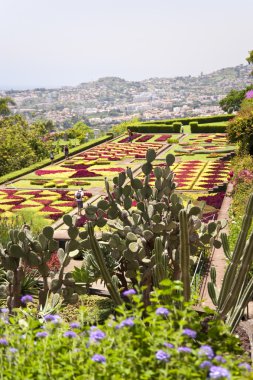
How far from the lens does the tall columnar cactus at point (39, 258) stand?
28.4ft

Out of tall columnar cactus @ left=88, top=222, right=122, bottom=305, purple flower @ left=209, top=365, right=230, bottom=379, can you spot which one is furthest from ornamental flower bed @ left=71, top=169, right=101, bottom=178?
purple flower @ left=209, top=365, right=230, bottom=379

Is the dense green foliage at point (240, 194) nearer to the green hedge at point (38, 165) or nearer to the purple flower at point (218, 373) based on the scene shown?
the purple flower at point (218, 373)

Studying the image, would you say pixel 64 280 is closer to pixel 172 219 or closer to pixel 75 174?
pixel 172 219

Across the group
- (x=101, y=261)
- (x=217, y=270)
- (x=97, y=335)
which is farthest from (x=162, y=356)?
(x=217, y=270)

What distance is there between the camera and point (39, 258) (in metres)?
8.70

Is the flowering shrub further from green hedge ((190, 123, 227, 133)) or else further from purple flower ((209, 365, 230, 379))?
green hedge ((190, 123, 227, 133))

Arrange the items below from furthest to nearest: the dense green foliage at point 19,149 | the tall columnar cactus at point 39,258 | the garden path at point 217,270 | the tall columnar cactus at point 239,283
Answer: the dense green foliage at point 19,149 < the garden path at point 217,270 < the tall columnar cactus at point 39,258 < the tall columnar cactus at point 239,283

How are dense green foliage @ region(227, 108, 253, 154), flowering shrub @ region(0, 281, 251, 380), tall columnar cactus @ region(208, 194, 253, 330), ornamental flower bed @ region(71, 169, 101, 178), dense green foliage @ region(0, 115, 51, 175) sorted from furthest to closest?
dense green foliage @ region(0, 115, 51, 175)
ornamental flower bed @ region(71, 169, 101, 178)
dense green foliage @ region(227, 108, 253, 154)
tall columnar cactus @ region(208, 194, 253, 330)
flowering shrub @ region(0, 281, 251, 380)

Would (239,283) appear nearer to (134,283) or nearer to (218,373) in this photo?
(134,283)

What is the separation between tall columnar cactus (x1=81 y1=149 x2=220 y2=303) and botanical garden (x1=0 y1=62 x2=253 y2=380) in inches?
0.9

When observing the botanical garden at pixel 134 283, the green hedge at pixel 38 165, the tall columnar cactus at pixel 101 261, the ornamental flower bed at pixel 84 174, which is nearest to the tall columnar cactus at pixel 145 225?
the botanical garden at pixel 134 283

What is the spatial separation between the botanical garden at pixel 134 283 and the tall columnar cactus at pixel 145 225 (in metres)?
0.02

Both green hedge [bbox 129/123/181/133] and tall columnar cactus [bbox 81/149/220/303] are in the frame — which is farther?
green hedge [bbox 129/123/181/133]

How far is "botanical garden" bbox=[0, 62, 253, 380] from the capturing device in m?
4.43
